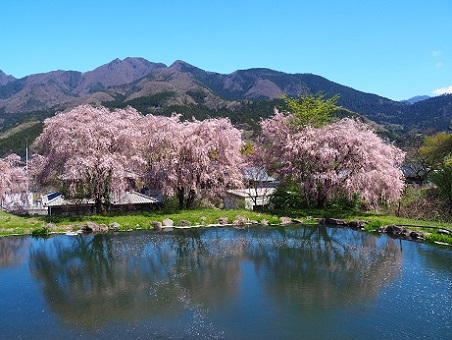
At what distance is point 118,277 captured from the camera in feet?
59.2

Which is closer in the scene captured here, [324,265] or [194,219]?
[324,265]

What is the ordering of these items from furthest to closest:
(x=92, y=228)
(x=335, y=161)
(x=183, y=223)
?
(x=335, y=161), (x=183, y=223), (x=92, y=228)

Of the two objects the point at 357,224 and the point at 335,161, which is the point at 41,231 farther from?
the point at 335,161

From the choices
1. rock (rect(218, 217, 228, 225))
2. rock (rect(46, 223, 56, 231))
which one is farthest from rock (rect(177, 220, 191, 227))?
rock (rect(46, 223, 56, 231))

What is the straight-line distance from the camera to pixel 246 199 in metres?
38.1

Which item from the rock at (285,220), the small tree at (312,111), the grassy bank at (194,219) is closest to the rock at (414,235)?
the grassy bank at (194,219)

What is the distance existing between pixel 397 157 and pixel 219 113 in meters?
131

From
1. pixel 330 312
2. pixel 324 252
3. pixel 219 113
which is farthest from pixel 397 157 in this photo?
pixel 219 113

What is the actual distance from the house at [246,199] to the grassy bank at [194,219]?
4022mm

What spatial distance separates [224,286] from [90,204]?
19535 millimetres

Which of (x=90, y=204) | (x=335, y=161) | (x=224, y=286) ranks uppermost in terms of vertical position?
(x=335, y=161)

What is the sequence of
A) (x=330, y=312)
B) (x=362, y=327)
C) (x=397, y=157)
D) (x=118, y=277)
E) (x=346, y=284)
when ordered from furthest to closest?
(x=397, y=157) < (x=118, y=277) < (x=346, y=284) < (x=330, y=312) < (x=362, y=327)

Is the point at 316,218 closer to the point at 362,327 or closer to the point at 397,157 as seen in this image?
the point at 397,157

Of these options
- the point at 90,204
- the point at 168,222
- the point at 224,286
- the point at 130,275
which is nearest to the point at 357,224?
the point at 168,222
